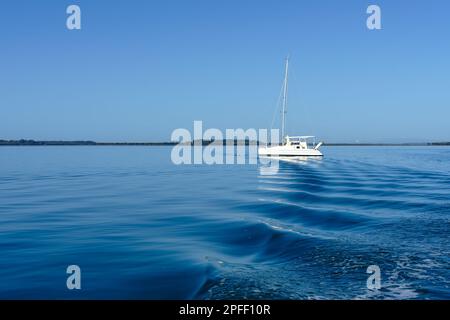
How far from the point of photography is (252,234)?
684 inches

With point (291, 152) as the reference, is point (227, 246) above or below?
below

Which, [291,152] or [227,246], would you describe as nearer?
[227,246]

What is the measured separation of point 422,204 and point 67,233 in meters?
19.6

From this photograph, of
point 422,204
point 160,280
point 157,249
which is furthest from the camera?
point 422,204

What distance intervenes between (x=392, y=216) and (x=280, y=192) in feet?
42.4

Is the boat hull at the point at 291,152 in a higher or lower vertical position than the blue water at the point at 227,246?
higher

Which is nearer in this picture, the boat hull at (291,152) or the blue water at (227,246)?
the blue water at (227,246)

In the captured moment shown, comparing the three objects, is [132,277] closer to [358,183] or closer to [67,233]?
[67,233]

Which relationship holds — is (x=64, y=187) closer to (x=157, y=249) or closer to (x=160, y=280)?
(x=157, y=249)

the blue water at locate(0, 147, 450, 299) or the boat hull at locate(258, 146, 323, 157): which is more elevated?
the boat hull at locate(258, 146, 323, 157)

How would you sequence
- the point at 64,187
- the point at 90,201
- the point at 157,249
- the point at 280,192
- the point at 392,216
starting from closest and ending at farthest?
the point at 157,249 < the point at 392,216 < the point at 90,201 < the point at 280,192 < the point at 64,187

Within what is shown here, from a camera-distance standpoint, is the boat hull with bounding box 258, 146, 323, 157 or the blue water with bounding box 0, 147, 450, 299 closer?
the blue water with bounding box 0, 147, 450, 299
